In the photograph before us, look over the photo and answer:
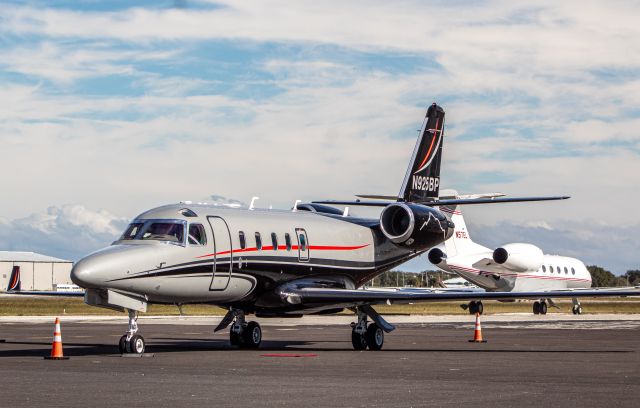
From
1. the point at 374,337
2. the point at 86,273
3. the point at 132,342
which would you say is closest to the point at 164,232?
the point at 132,342

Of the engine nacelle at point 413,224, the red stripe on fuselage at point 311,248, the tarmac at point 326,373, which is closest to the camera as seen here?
the tarmac at point 326,373

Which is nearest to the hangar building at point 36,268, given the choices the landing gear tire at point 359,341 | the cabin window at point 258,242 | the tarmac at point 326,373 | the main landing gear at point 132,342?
the tarmac at point 326,373

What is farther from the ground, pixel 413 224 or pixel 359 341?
pixel 413 224

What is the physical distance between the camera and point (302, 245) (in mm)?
26719

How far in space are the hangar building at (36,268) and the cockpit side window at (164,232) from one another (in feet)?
443

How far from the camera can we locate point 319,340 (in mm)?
30641

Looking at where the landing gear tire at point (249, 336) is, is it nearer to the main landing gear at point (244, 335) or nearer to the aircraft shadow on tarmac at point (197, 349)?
the main landing gear at point (244, 335)

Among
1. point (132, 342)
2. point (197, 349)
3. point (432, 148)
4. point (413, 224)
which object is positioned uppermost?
point (432, 148)

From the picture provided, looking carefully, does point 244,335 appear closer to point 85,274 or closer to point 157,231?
point 157,231

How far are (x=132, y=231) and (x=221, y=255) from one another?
82.2 inches

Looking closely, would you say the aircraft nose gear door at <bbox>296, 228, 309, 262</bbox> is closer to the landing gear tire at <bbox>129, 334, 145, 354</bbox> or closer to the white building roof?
the landing gear tire at <bbox>129, 334, 145, 354</bbox>

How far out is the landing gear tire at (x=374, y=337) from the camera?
84.7 ft

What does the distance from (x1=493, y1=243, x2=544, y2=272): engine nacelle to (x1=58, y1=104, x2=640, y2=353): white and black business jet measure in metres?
25.4

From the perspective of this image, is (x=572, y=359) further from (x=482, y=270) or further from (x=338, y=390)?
(x=482, y=270)
